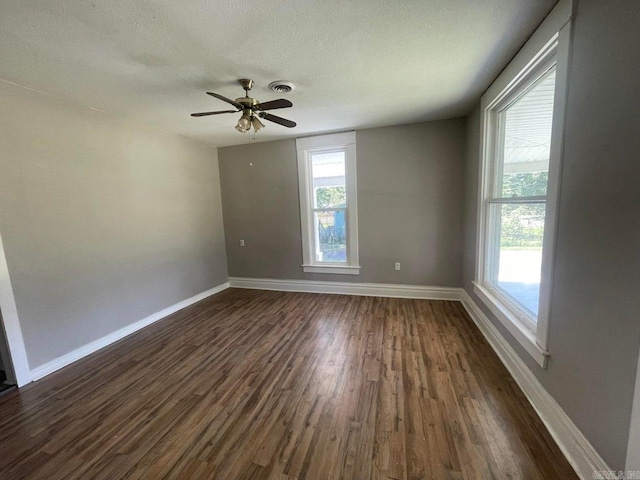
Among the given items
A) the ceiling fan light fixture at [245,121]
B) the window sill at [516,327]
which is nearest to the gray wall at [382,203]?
the window sill at [516,327]

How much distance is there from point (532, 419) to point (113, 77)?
→ 382 centimetres

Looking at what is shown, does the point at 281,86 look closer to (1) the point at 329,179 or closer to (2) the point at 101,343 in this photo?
(1) the point at 329,179

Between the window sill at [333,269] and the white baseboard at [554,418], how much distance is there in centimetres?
195

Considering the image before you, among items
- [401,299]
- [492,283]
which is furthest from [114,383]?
[492,283]

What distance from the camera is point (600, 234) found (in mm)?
1148

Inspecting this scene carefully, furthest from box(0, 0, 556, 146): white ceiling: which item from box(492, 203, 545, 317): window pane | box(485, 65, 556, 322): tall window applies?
box(492, 203, 545, 317): window pane

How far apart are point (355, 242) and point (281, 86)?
2.32 m

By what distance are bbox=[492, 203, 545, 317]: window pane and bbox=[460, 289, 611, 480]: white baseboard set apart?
0.42m

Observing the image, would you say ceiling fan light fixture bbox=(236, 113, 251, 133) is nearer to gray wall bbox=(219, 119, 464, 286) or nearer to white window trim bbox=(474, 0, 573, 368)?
gray wall bbox=(219, 119, 464, 286)

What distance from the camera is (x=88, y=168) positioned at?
8.36 feet

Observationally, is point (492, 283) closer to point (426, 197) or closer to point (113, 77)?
point (426, 197)

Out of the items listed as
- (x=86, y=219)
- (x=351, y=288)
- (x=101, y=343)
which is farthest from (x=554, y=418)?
(x=86, y=219)

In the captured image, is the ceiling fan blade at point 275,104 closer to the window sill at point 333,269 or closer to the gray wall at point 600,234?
the gray wall at point 600,234

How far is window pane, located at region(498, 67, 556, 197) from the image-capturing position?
169 cm
